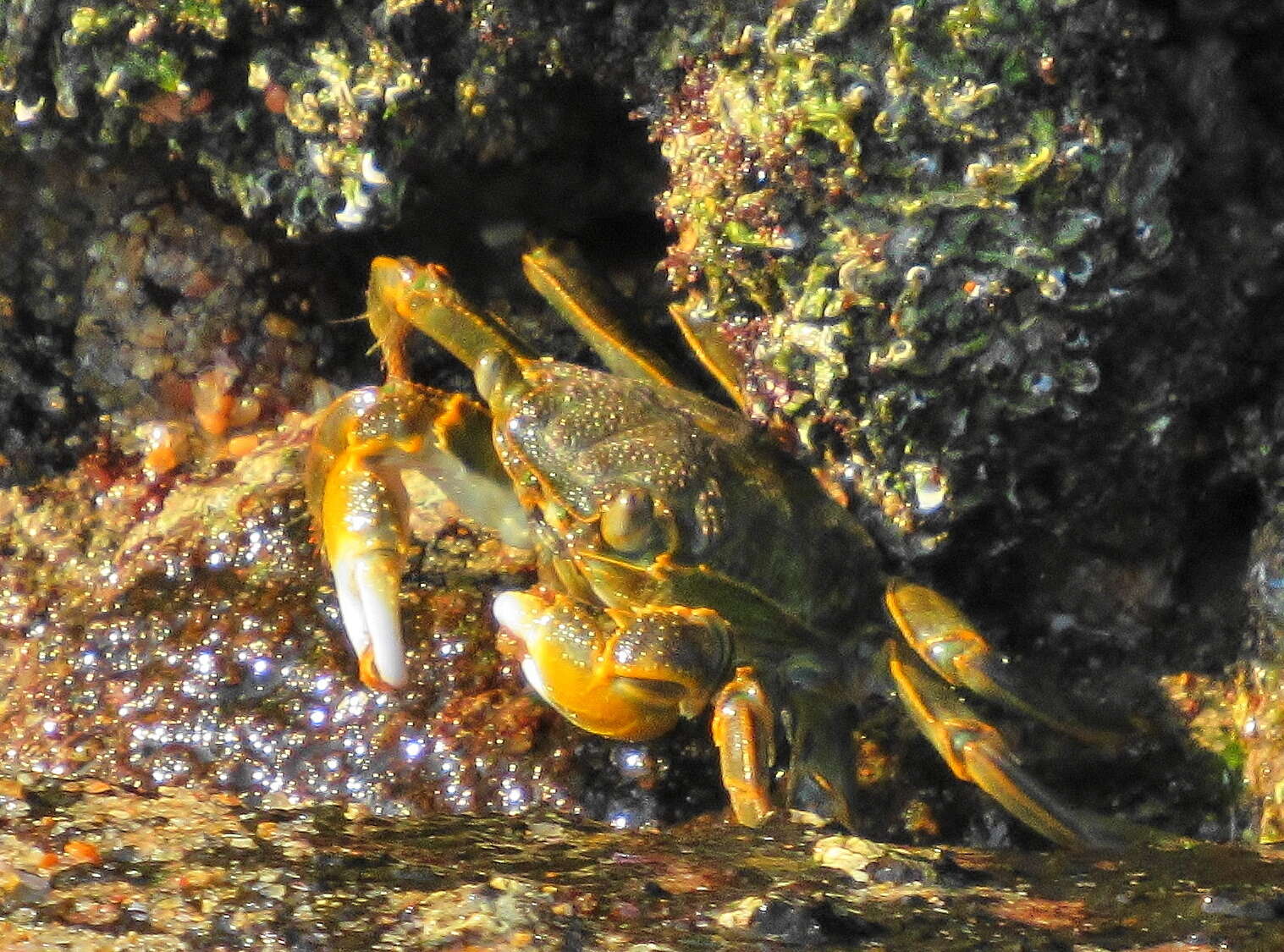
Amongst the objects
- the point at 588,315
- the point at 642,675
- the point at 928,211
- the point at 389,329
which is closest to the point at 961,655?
the point at 642,675

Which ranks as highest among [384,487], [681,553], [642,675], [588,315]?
[588,315]

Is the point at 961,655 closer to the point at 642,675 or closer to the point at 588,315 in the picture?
the point at 642,675

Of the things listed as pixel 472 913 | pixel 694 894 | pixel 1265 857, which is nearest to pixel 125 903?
pixel 472 913

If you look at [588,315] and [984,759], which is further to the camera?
[588,315]

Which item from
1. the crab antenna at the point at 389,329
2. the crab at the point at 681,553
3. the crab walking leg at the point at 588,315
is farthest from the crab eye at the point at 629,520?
the crab antenna at the point at 389,329

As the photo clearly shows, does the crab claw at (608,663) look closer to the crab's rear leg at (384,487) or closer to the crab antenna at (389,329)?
the crab's rear leg at (384,487)

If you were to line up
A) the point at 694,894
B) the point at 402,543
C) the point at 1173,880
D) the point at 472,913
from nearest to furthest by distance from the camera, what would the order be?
the point at 472,913 → the point at 694,894 → the point at 1173,880 → the point at 402,543

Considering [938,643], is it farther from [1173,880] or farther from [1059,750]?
[1173,880]
